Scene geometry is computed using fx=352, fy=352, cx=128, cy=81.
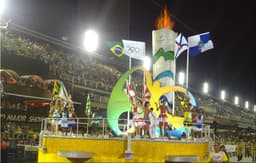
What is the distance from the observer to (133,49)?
2041cm

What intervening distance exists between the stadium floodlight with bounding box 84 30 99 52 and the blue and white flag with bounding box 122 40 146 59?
378 inches

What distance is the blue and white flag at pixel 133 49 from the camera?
798 inches

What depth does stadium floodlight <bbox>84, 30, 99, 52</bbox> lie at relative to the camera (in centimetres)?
2961

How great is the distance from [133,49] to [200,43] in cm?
410

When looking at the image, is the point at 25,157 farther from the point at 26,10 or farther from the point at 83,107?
the point at 26,10

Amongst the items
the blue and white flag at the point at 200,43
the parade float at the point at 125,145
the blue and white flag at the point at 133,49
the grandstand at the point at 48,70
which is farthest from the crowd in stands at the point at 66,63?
the blue and white flag at the point at 200,43

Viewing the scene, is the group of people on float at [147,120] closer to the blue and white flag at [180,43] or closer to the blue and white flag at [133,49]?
the blue and white flag at [133,49]

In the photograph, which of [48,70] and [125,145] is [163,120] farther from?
[48,70]

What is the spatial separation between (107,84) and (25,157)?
12.5 m

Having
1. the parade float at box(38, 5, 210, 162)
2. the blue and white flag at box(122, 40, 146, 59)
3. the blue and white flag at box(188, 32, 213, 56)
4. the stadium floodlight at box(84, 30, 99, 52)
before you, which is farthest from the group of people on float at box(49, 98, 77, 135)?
the stadium floodlight at box(84, 30, 99, 52)

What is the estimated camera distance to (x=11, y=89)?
22.2m

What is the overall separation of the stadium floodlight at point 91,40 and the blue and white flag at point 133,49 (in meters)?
9.61

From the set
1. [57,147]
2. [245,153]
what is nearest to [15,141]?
[57,147]

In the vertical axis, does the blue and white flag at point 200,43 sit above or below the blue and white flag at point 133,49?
above
